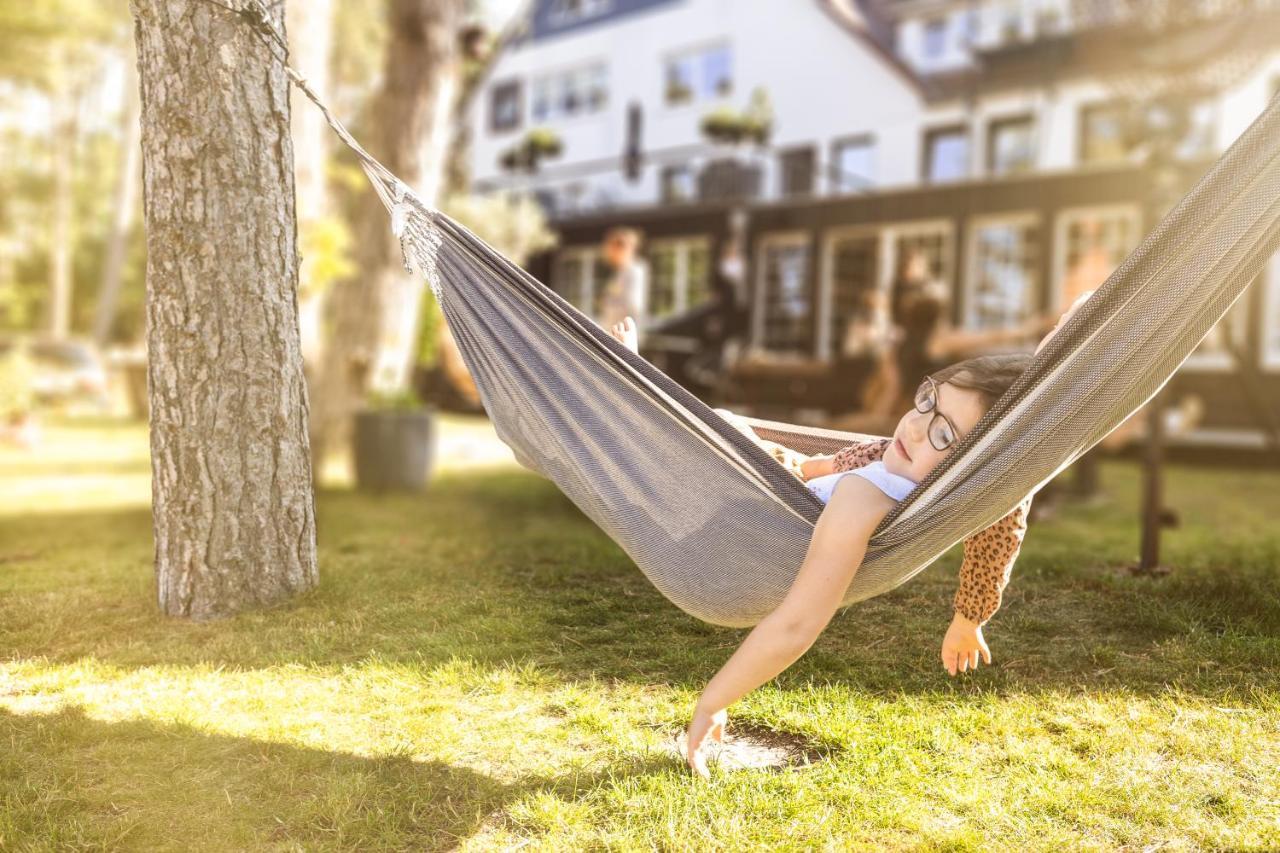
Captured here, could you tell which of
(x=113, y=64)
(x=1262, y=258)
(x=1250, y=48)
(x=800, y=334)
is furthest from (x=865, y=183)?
(x=113, y=64)

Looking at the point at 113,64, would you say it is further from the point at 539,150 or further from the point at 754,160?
the point at 754,160

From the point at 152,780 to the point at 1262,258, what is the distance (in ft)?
6.62

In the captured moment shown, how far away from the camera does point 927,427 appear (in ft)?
5.77

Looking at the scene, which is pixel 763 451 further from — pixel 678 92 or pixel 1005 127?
pixel 678 92

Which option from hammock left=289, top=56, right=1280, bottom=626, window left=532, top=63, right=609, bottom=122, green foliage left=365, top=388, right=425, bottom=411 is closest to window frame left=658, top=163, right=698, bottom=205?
window left=532, top=63, right=609, bottom=122

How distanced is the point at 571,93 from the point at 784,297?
686 cm

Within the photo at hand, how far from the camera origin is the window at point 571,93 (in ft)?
51.3

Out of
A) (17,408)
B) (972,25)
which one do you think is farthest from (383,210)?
(972,25)

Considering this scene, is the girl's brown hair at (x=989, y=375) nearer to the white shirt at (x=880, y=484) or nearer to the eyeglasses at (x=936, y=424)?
the eyeglasses at (x=936, y=424)

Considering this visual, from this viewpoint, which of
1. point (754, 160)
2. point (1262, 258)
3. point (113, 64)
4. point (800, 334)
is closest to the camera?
point (1262, 258)

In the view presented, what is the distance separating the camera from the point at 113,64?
57.4 ft

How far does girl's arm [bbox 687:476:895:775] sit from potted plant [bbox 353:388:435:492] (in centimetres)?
348

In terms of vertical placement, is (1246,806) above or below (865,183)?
below

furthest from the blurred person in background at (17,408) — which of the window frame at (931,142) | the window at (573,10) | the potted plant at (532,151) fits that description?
the window at (573,10)
